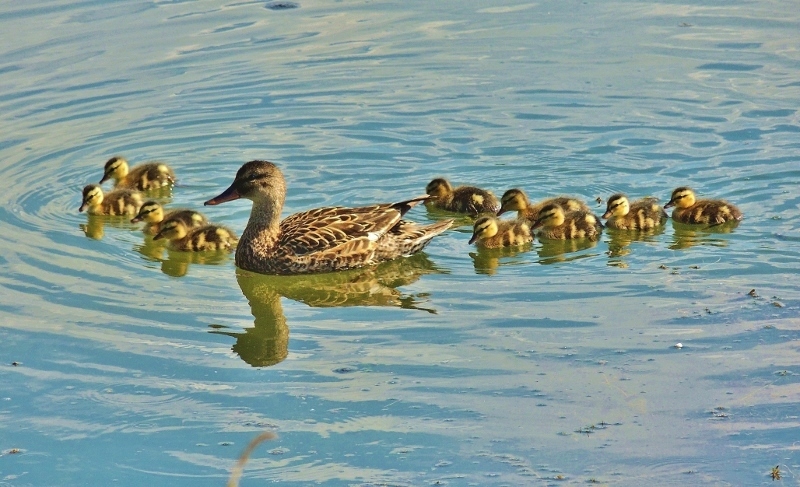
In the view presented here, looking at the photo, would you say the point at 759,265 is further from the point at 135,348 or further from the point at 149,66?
the point at 149,66

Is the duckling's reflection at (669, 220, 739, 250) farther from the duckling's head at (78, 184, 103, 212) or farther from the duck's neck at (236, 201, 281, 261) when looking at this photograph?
the duckling's head at (78, 184, 103, 212)

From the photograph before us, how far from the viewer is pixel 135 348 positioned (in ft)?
24.0

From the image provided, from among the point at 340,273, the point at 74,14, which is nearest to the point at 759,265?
the point at 340,273

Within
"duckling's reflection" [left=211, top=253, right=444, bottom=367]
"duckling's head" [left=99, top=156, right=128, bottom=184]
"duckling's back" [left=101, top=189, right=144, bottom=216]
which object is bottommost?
"duckling's reflection" [left=211, top=253, right=444, bottom=367]

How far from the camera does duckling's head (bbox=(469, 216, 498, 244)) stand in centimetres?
910

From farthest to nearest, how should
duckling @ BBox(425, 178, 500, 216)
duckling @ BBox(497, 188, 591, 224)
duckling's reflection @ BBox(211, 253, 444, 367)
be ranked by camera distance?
duckling @ BBox(425, 178, 500, 216)
duckling @ BBox(497, 188, 591, 224)
duckling's reflection @ BBox(211, 253, 444, 367)

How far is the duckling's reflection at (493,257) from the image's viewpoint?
28.5 feet

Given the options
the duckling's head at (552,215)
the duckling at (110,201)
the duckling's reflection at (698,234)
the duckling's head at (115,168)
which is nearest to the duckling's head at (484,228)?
the duckling's head at (552,215)

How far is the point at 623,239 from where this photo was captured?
9.12m

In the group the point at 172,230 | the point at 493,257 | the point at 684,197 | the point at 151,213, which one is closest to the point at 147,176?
the point at 151,213

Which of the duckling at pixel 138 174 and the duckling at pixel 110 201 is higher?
the duckling at pixel 138 174

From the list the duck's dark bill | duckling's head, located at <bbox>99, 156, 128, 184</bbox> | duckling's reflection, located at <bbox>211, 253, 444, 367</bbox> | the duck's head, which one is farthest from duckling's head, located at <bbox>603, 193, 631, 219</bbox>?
duckling's head, located at <bbox>99, 156, 128, 184</bbox>

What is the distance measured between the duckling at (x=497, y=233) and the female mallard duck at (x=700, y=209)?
104 cm

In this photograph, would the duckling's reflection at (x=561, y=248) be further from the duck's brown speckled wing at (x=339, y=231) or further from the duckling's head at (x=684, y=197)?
the duck's brown speckled wing at (x=339, y=231)
